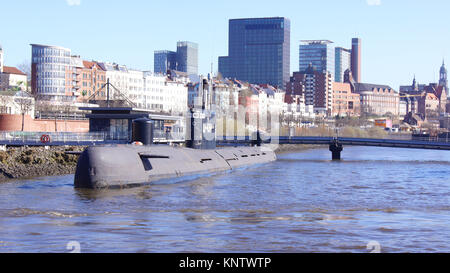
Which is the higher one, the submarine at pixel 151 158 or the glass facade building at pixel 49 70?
the glass facade building at pixel 49 70

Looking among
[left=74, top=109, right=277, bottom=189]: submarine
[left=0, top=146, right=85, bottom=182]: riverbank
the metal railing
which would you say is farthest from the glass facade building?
[left=74, top=109, right=277, bottom=189]: submarine

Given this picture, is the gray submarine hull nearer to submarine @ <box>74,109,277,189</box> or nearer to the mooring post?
submarine @ <box>74,109,277,189</box>

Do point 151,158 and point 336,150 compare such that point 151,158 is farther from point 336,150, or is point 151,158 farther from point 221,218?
point 336,150

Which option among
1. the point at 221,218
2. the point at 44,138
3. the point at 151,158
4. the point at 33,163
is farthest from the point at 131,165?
the point at 44,138

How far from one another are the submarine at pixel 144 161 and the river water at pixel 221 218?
855mm

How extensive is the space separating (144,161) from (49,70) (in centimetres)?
14815

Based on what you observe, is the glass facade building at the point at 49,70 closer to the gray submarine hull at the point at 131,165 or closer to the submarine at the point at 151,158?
the submarine at the point at 151,158

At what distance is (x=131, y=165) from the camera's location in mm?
42438

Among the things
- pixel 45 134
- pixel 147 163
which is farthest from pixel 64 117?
pixel 147 163

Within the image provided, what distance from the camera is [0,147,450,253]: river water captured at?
24.7 metres

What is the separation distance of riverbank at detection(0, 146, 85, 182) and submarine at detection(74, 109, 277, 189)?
12.5 m

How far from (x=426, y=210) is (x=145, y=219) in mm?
16351

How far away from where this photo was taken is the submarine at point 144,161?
131 ft

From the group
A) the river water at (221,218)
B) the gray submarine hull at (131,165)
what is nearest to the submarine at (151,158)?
the gray submarine hull at (131,165)
